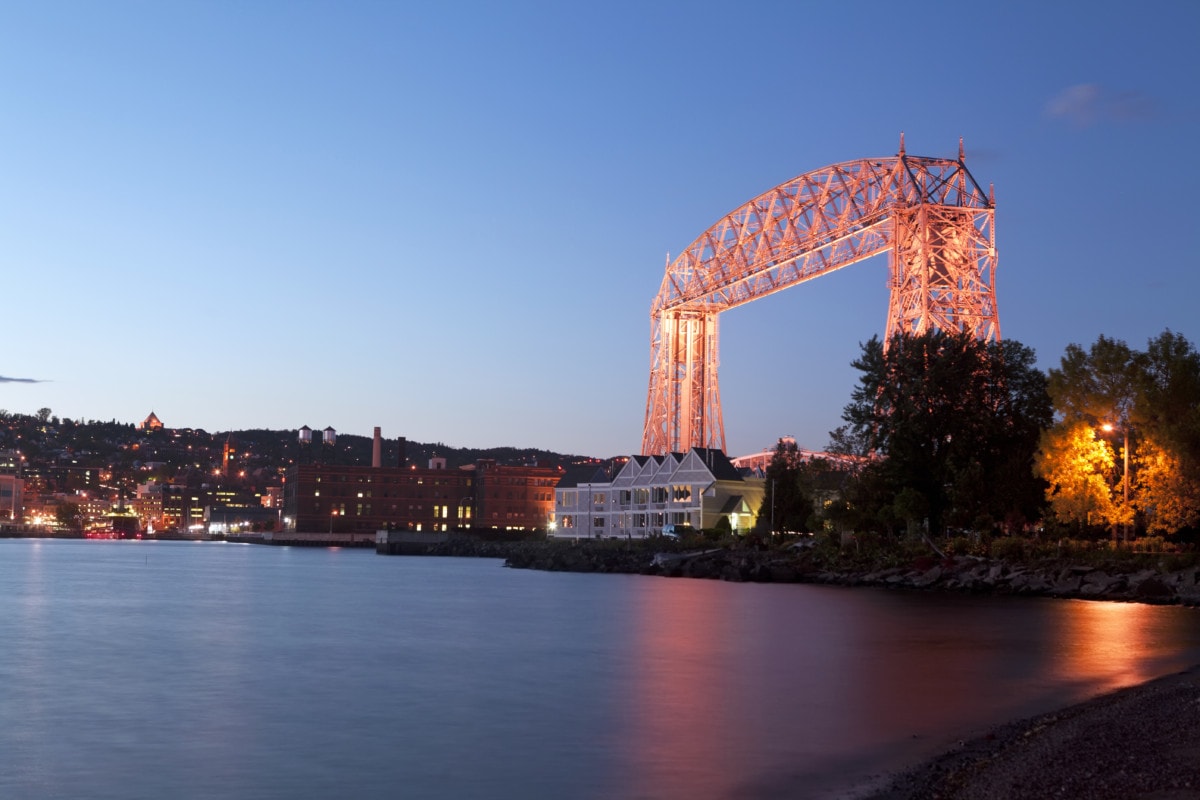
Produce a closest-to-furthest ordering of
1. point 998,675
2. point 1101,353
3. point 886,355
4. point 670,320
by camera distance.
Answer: point 998,675 → point 1101,353 → point 886,355 → point 670,320

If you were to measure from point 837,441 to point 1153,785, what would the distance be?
52.3 m

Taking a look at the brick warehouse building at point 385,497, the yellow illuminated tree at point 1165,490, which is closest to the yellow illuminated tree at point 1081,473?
the yellow illuminated tree at point 1165,490

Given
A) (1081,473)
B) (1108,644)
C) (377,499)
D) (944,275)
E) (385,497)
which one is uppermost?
(944,275)

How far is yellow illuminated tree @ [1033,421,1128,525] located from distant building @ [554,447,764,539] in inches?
1525

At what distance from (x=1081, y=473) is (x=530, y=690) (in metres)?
32.1

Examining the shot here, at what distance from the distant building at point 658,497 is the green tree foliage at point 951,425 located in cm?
3101

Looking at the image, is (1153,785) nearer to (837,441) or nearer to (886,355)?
(886,355)

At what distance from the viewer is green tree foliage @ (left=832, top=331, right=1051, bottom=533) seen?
5266 cm

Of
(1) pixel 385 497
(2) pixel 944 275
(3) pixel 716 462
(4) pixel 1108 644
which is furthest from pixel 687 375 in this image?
(1) pixel 385 497

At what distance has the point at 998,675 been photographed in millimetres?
22391

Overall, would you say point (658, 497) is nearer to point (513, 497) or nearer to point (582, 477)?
point (582, 477)

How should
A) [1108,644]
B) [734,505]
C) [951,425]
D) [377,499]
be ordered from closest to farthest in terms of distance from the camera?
1. [1108,644]
2. [951,425]
3. [734,505]
4. [377,499]

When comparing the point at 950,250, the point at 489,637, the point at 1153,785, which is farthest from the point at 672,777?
the point at 950,250

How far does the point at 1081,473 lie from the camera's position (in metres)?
46.5
